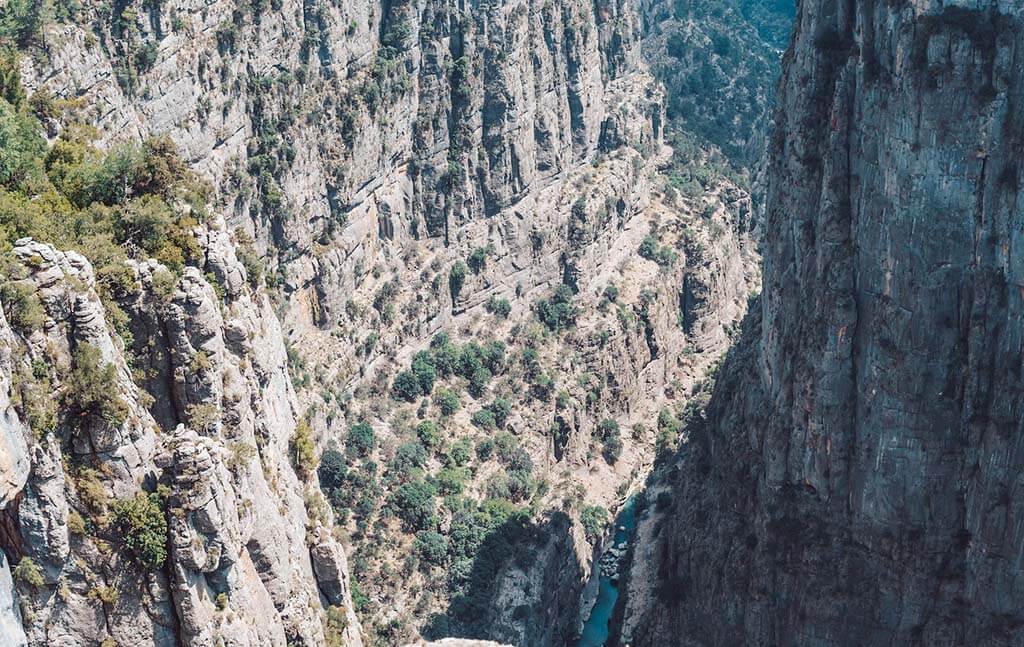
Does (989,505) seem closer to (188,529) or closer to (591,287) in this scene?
(188,529)

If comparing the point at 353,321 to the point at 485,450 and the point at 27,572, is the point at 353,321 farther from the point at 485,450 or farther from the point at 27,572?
the point at 27,572

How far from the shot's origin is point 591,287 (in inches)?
4875

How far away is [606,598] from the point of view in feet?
324

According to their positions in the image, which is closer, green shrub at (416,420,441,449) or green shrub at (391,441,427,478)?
green shrub at (391,441,427,478)

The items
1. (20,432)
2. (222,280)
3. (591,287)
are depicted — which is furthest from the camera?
(591,287)

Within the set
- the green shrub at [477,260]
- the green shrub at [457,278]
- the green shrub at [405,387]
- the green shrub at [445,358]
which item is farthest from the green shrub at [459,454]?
the green shrub at [477,260]

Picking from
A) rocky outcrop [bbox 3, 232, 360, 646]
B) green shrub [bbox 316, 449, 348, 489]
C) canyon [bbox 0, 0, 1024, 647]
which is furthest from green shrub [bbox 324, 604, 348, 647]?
green shrub [bbox 316, 449, 348, 489]

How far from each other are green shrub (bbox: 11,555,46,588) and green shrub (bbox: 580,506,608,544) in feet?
223

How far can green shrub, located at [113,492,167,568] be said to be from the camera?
123 ft

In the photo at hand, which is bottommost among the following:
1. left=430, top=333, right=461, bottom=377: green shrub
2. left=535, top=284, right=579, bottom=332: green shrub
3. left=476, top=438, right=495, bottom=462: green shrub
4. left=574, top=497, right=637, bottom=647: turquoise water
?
left=574, top=497, right=637, bottom=647: turquoise water

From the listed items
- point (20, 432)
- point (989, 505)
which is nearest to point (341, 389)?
point (989, 505)

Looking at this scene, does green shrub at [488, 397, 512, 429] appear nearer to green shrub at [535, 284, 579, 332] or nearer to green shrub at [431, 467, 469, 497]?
green shrub at [431, 467, 469, 497]

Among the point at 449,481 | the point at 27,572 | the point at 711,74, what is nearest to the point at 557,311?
the point at 449,481

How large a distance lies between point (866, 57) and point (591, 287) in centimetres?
6145
